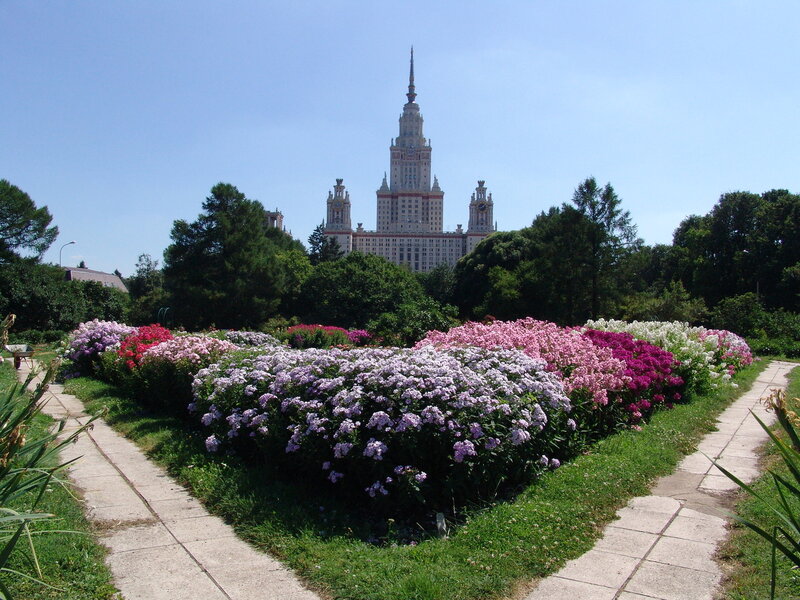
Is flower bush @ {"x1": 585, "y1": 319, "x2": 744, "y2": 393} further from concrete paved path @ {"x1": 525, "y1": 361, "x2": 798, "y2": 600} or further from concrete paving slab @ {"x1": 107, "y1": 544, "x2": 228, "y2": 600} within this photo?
concrete paving slab @ {"x1": 107, "y1": 544, "x2": 228, "y2": 600}

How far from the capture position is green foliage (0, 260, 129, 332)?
27.0 m

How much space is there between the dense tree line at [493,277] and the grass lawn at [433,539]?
16.6 m

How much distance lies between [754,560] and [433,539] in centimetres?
193

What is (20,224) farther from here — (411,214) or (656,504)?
(411,214)

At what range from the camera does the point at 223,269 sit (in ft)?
116

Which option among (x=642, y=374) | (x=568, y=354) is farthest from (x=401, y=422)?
(x=642, y=374)

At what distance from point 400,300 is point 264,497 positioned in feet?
99.1

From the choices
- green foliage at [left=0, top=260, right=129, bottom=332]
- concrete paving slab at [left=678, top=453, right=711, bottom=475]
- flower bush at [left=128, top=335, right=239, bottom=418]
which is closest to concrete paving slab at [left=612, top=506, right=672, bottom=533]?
concrete paving slab at [left=678, top=453, right=711, bottom=475]

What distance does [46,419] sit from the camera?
7.73 m

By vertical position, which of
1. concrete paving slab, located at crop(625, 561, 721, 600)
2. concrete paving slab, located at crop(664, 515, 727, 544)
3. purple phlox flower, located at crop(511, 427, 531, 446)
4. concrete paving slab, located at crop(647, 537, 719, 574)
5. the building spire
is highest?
the building spire

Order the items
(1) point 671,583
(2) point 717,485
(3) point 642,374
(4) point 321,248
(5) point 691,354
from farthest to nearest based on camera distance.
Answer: (4) point 321,248 < (5) point 691,354 < (3) point 642,374 < (2) point 717,485 < (1) point 671,583

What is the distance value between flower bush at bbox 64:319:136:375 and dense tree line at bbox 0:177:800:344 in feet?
34.5

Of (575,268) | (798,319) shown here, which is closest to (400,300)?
(575,268)

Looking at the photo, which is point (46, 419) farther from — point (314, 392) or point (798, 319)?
point (798, 319)
